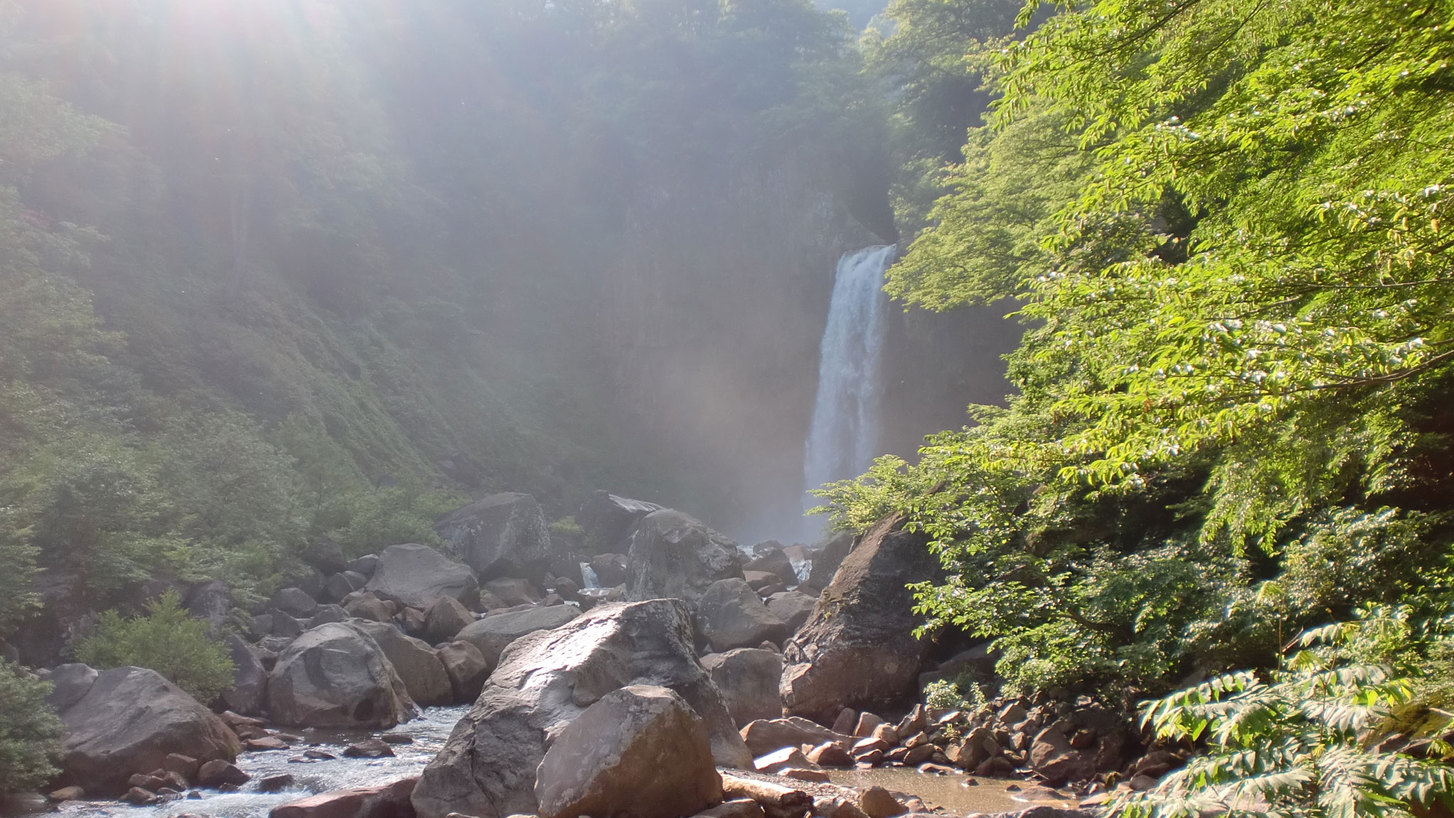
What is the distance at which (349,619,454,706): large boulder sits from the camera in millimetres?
11969

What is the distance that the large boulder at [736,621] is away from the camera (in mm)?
13875

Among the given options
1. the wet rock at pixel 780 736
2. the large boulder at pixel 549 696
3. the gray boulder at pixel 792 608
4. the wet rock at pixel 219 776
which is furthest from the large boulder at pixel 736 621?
the wet rock at pixel 219 776

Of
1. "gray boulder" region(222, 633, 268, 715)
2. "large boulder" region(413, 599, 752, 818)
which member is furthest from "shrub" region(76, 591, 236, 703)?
"large boulder" region(413, 599, 752, 818)

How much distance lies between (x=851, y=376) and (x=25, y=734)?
2617 cm

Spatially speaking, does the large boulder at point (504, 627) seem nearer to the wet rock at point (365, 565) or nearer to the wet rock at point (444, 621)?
the wet rock at point (444, 621)

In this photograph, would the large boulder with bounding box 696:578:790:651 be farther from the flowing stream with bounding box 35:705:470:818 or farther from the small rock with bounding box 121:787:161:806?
the small rock with bounding box 121:787:161:806

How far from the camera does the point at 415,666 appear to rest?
12.1 m

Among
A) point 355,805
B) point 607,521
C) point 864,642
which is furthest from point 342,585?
point 607,521

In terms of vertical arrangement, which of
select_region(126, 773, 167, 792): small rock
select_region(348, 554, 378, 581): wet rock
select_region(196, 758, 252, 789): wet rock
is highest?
select_region(348, 554, 378, 581): wet rock

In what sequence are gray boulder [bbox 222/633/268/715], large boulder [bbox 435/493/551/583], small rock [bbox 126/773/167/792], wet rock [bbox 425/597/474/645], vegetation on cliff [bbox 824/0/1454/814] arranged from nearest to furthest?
vegetation on cliff [bbox 824/0/1454/814] < small rock [bbox 126/773/167/792] < gray boulder [bbox 222/633/268/715] < wet rock [bbox 425/597/474/645] < large boulder [bbox 435/493/551/583]

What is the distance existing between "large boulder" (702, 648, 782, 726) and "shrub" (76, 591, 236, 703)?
563 cm

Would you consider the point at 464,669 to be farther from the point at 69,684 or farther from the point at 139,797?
the point at 139,797

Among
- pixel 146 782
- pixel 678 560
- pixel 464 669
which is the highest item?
pixel 678 560

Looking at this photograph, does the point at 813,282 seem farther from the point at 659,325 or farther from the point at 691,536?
the point at 691,536
